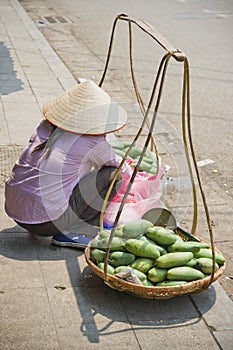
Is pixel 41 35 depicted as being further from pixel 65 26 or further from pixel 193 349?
pixel 193 349

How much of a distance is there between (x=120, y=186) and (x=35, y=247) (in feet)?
2.56

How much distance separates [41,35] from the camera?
38.0ft

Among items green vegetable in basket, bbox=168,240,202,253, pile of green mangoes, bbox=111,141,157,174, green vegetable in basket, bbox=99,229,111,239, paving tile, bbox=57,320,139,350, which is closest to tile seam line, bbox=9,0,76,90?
pile of green mangoes, bbox=111,141,157,174

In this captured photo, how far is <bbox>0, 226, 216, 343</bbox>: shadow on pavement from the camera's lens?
3.95 m

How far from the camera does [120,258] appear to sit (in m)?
4.25

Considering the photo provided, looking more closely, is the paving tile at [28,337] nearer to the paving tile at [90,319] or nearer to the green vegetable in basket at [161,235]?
the paving tile at [90,319]

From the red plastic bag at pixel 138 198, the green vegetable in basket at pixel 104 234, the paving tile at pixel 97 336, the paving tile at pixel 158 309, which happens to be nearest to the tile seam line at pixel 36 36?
the red plastic bag at pixel 138 198

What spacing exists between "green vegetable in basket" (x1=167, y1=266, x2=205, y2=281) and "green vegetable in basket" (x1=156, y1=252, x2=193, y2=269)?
0.04 m

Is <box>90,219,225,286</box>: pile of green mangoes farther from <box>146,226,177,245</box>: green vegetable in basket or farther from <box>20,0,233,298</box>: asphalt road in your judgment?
<box>20,0,233,298</box>: asphalt road

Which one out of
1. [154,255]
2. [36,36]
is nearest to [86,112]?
[154,255]

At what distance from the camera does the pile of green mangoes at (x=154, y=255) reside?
4133mm

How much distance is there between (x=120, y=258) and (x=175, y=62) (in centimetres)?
632

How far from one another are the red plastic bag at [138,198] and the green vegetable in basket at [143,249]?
0.61 metres

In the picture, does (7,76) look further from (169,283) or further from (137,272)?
(169,283)
